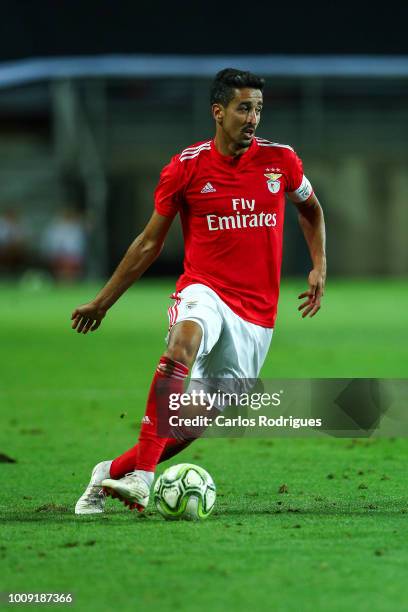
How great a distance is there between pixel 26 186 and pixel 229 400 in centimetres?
3112

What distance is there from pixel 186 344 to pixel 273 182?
1.05m

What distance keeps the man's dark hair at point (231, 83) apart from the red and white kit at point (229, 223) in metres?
0.29

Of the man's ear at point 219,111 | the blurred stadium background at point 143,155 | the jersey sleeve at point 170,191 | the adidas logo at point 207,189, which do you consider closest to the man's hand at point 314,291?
the adidas logo at point 207,189

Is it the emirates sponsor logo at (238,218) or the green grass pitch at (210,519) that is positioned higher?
the emirates sponsor logo at (238,218)

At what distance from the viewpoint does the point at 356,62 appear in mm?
11031

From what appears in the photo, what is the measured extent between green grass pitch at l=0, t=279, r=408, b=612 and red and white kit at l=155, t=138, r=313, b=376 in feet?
3.04

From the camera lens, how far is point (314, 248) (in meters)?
6.81

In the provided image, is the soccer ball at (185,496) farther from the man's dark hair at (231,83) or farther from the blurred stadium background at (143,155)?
the blurred stadium background at (143,155)

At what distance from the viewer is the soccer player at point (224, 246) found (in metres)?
6.37

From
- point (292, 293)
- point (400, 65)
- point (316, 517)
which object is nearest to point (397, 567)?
point (316, 517)

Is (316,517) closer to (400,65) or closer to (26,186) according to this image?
(400,65)

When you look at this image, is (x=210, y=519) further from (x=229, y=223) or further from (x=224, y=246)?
(x=229, y=223)
